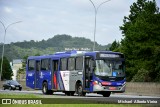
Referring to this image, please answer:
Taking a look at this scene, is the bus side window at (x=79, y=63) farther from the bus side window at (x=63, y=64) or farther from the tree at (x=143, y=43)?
the tree at (x=143, y=43)

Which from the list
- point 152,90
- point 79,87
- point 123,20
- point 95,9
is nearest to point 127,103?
point 79,87

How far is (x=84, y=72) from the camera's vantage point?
1193 inches

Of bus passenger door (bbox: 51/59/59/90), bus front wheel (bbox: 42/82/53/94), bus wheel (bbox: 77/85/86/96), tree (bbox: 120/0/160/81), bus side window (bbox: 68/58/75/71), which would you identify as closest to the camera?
bus wheel (bbox: 77/85/86/96)

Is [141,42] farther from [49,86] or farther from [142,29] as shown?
[49,86]

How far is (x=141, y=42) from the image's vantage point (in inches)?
2447

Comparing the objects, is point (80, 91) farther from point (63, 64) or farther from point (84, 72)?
point (63, 64)

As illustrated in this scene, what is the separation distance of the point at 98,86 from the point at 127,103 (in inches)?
440

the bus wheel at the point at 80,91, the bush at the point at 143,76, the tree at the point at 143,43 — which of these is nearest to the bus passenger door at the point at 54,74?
the bus wheel at the point at 80,91

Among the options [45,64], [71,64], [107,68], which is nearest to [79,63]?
[71,64]

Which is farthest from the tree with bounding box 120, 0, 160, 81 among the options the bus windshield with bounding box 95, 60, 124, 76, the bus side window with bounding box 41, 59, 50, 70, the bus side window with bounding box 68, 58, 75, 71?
the bus windshield with bounding box 95, 60, 124, 76

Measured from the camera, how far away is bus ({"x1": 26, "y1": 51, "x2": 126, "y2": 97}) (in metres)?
29.3

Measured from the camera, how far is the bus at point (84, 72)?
29266 mm

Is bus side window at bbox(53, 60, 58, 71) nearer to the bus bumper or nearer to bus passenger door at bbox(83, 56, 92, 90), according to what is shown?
bus passenger door at bbox(83, 56, 92, 90)

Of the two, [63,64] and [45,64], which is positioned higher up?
[45,64]
